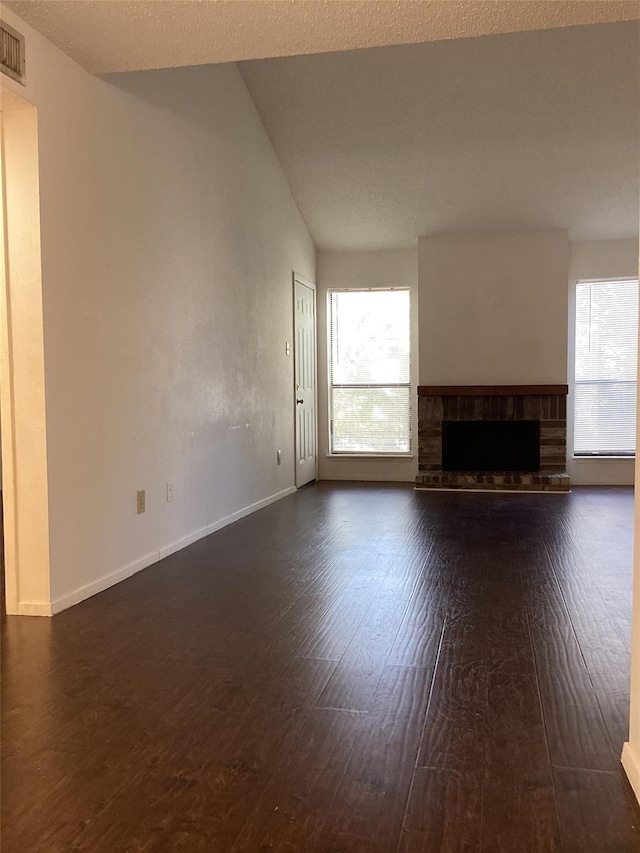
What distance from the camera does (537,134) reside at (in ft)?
19.7

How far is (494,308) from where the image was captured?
7293 millimetres

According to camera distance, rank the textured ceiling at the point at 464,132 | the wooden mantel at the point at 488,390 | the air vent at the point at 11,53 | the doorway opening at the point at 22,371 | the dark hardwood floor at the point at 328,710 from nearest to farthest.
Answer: the dark hardwood floor at the point at 328,710 < the air vent at the point at 11,53 < the doorway opening at the point at 22,371 < the textured ceiling at the point at 464,132 < the wooden mantel at the point at 488,390

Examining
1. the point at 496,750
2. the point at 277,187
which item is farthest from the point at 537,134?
the point at 496,750

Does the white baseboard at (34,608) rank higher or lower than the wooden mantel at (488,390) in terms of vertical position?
lower

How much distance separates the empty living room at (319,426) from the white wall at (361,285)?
35mm

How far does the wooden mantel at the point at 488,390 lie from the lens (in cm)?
711

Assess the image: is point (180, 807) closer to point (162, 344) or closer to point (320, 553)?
point (320, 553)

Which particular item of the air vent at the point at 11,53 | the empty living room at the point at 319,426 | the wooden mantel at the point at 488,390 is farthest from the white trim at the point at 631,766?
the wooden mantel at the point at 488,390

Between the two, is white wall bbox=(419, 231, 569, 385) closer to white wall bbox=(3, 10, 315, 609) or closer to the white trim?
white wall bbox=(3, 10, 315, 609)

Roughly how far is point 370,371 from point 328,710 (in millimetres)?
5883

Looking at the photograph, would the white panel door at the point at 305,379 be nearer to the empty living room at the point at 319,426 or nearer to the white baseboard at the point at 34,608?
the empty living room at the point at 319,426

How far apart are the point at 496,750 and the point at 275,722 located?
0.62 m

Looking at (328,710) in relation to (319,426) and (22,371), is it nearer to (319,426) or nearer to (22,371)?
(22,371)

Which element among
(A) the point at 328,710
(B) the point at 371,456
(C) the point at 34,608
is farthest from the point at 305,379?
(A) the point at 328,710
